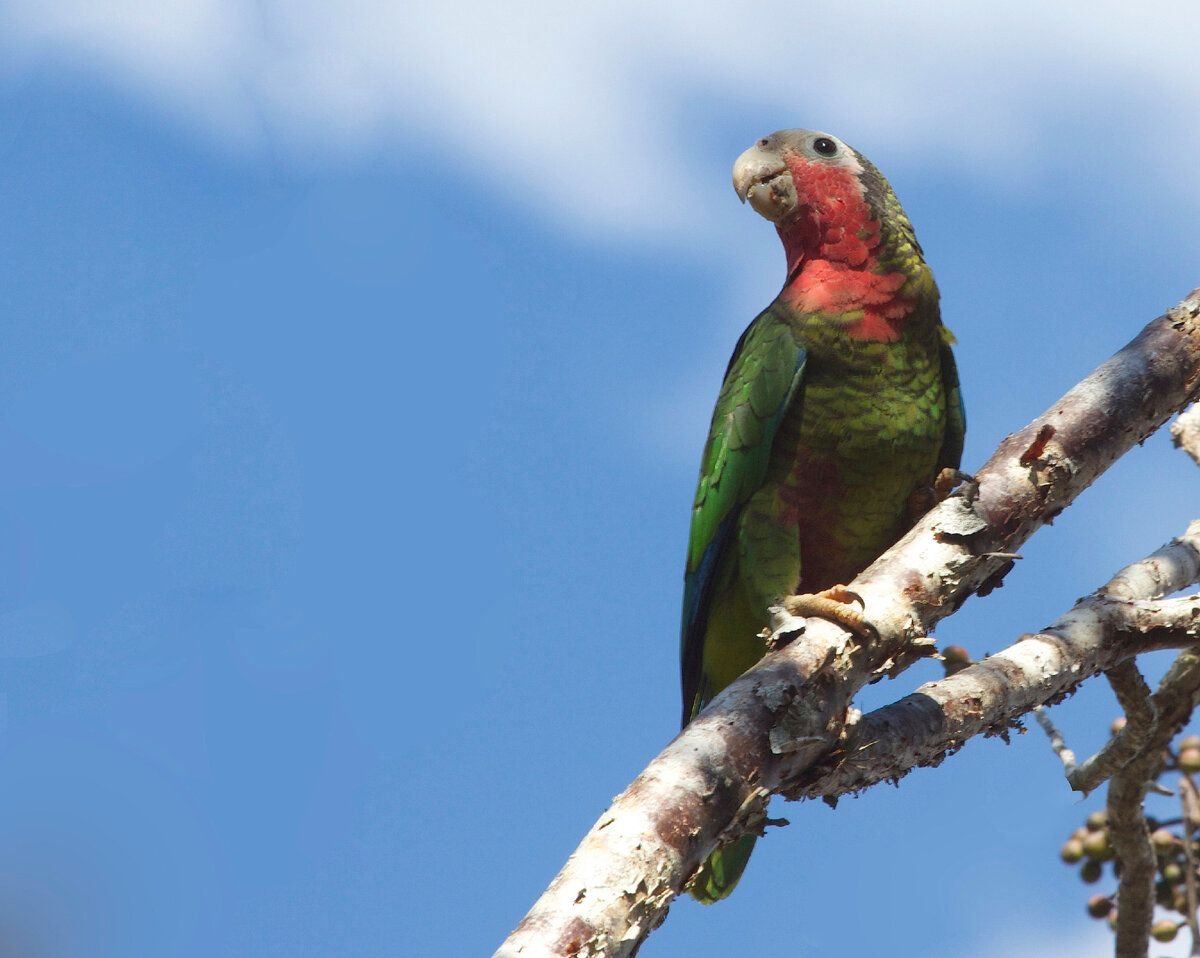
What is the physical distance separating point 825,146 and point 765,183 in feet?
0.98

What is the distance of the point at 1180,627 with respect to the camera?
12.5 feet

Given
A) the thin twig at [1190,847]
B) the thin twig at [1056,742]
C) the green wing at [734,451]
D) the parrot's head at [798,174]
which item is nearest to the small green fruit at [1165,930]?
the thin twig at [1190,847]

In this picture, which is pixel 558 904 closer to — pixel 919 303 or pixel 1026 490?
pixel 1026 490

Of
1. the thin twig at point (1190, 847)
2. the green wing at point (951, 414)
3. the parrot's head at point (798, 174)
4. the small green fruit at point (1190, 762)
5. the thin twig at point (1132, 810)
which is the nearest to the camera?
the thin twig at point (1132, 810)

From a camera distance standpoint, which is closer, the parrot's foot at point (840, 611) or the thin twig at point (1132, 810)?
the parrot's foot at point (840, 611)

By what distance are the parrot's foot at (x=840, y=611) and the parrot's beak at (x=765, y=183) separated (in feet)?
7.39

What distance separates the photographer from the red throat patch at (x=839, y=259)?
4715 millimetres

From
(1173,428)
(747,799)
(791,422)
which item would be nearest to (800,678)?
(747,799)

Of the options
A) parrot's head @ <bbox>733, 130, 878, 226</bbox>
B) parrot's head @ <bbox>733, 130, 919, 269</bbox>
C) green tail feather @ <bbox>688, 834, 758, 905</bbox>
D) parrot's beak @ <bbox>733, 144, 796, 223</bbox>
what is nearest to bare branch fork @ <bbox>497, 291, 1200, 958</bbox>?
green tail feather @ <bbox>688, 834, 758, 905</bbox>

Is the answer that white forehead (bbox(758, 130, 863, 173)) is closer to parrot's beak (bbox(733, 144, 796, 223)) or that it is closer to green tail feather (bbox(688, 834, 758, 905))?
parrot's beak (bbox(733, 144, 796, 223))

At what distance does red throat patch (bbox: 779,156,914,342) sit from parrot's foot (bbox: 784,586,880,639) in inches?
61.0

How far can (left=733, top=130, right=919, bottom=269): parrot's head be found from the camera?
495cm

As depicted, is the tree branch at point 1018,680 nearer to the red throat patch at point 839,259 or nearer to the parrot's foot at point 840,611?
the parrot's foot at point 840,611

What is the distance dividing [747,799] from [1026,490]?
53.9 inches
